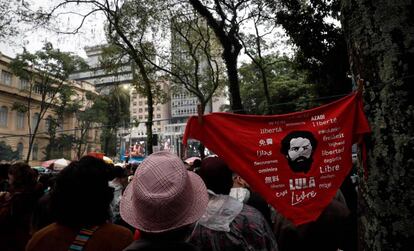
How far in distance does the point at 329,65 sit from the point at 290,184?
355 inches

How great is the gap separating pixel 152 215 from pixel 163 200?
75 millimetres

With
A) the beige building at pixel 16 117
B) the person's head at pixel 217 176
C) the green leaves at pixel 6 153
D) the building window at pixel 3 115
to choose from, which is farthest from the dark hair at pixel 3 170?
the building window at pixel 3 115

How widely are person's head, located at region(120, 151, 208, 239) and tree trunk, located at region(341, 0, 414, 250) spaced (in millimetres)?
1324

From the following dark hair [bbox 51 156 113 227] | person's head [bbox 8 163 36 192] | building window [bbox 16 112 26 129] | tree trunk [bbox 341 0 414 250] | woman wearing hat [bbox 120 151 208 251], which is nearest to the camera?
woman wearing hat [bbox 120 151 208 251]

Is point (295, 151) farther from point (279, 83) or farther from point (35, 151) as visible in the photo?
point (35, 151)

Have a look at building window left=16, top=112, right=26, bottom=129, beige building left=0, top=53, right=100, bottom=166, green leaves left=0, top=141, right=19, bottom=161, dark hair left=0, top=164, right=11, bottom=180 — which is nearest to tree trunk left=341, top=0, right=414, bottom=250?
dark hair left=0, top=164, right=11, bottom=180

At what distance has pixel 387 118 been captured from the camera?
7.33ft

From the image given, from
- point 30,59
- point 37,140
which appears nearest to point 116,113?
point 37,140

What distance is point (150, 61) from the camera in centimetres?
1631

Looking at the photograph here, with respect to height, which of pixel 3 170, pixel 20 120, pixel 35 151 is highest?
pixel 20 120

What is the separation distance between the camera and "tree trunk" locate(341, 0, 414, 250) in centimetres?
214

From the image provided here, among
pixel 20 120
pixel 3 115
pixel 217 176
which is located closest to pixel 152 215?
pixel 217 176

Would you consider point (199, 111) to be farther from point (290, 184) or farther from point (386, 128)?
point (386, 128)

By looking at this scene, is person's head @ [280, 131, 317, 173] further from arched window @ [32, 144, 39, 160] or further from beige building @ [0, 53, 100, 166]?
arched window @ [32, 144, 39, 160]
